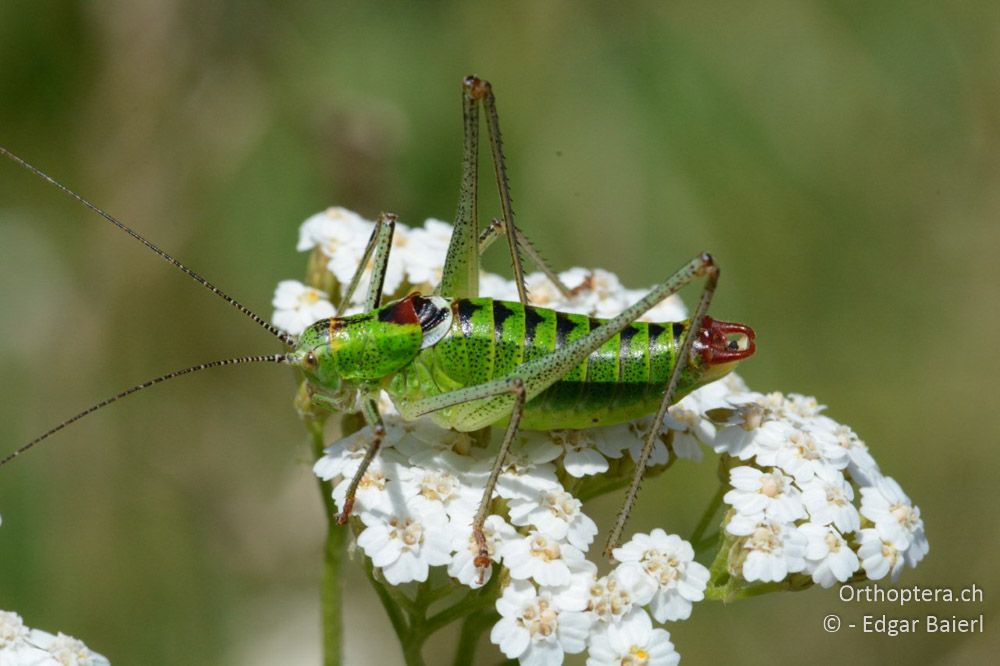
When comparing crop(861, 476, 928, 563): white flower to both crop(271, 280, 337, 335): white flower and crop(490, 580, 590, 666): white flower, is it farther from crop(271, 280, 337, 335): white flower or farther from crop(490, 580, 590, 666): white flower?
crop(271, 280, 337, 335): white flower

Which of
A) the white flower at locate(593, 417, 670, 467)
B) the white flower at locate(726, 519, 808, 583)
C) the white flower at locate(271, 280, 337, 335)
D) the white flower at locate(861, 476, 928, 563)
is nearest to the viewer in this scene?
the white flower at locate(726, 519, 808, 583)

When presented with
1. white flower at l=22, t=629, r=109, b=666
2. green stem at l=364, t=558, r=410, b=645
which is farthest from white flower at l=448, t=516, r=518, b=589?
white flower at l=22, t=629, r=109, b=666

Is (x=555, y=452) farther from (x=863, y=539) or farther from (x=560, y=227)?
(x=560, y=227)

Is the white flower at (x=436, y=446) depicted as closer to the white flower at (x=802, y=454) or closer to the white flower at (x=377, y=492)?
the white flower at (x=377, y=492)

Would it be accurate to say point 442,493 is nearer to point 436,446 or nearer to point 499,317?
point 436,446

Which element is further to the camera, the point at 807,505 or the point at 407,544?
the point at 807,505

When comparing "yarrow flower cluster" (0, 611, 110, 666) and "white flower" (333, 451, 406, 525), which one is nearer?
"yarrow flower cluster" (0, 611, 110, 666)

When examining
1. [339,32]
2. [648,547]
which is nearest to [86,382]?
[339,32]

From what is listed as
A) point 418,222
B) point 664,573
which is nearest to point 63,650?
point 664,573
